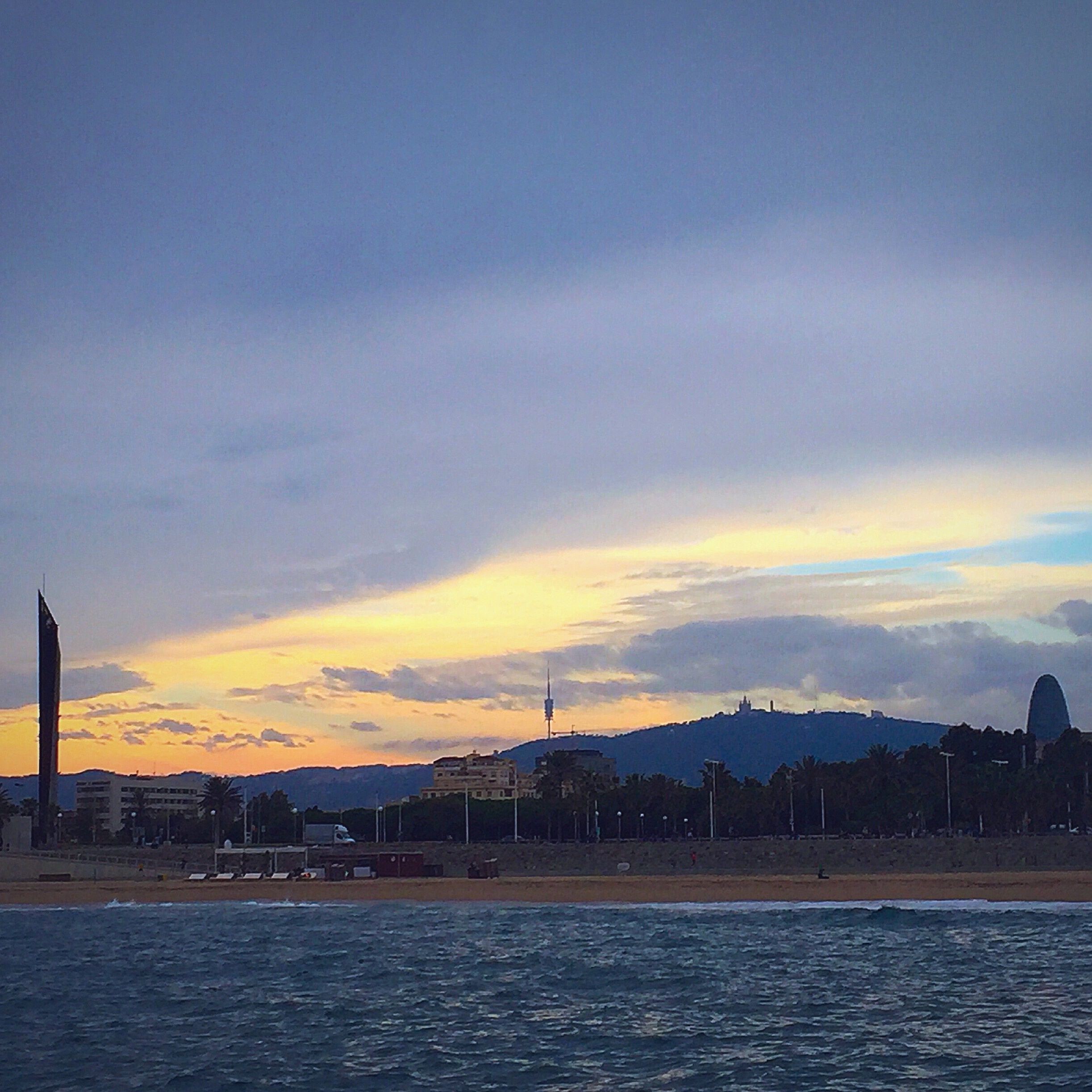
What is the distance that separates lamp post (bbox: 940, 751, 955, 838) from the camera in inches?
5357

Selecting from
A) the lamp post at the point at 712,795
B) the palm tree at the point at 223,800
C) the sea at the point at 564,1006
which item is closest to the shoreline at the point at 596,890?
the sea at the point at 564,1006

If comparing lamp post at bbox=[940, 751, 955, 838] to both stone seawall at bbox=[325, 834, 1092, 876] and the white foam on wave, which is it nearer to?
stone seawall at bbox=[325, 834, 1092, 876]

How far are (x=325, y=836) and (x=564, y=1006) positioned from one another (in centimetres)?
12603

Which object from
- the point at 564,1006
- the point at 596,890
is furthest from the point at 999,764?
the point at 564,1006

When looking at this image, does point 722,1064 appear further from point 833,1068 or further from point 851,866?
point 851,866

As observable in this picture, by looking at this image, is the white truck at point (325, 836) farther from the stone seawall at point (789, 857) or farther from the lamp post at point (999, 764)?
the lamp post at point (999, 764)

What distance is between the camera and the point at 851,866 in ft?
398

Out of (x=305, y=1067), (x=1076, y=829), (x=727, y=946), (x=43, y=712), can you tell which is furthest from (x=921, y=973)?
(x=43, y=712)

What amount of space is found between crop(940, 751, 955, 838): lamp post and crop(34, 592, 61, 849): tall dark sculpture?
9043cm

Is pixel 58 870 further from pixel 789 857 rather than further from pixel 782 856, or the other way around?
pixel 789 857

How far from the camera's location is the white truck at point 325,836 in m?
164

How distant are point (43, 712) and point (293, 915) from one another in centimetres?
6507

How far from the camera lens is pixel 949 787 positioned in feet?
464

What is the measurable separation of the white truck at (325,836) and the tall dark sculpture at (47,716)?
29.7 meters
